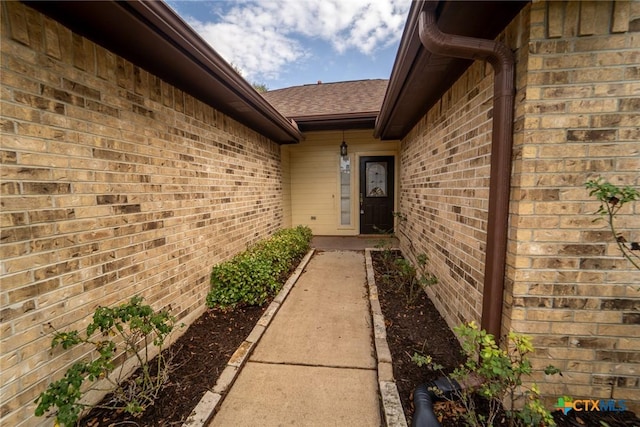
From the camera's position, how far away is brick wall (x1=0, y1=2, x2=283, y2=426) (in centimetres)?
131

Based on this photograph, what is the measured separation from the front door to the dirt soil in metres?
3.67

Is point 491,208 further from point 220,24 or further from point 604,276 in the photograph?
point 220,24

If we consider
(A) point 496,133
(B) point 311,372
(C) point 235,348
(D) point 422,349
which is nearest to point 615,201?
(A) point 496,133

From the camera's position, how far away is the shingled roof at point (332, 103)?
5.51 m

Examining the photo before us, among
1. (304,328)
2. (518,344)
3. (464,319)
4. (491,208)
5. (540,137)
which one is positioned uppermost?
(540,137)

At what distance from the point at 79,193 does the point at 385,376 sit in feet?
8.46

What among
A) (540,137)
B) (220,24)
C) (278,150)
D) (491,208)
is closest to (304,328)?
(491,208)

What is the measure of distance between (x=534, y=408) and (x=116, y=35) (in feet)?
11.0

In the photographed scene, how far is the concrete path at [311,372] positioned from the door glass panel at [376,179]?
4000mm

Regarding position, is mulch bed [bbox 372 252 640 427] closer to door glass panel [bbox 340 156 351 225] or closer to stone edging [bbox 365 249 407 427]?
stone edging [bbox 365 249 407 427]

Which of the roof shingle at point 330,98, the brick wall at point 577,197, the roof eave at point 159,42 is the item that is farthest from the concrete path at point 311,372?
the roof shingle at point 330,98

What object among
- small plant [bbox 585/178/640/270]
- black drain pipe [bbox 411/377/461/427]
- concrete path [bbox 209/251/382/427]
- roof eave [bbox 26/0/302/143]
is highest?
roof eave [bbox 26/0/302/143]

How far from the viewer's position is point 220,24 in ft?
14.9

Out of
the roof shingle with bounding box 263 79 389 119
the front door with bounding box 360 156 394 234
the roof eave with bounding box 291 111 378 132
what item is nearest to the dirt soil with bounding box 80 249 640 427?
the front door with bounding box 360 156 394 234
